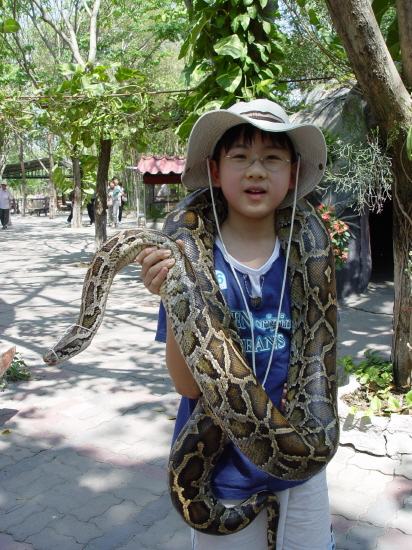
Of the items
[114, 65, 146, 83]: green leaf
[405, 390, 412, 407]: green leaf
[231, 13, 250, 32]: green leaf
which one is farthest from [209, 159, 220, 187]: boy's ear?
[114, 65, 146, 83]: green leaf

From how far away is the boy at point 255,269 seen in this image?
211cm

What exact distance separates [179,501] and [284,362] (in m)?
0.76

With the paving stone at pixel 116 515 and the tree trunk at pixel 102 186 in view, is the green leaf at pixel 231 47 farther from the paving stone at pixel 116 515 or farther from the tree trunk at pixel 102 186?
the tree trunk at pixel 102 186

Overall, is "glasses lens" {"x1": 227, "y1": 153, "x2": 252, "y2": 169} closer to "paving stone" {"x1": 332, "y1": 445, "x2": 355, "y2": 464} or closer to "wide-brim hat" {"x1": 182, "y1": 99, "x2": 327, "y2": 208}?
"wide-brim hat" {"x1": 182, "y1": 99, "x2": 327, "y2": 208}

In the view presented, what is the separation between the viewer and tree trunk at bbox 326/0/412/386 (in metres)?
3.67

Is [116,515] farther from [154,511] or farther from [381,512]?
[381,512]

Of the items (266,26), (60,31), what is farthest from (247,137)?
(60,31)

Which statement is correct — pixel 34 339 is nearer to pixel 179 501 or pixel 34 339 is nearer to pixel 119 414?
pixel 119 414

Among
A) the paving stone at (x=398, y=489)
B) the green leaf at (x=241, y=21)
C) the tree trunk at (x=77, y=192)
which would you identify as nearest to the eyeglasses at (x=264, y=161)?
the paving stone at (x=398, y=489)

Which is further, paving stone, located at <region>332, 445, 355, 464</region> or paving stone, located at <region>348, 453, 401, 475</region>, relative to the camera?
paving stone, located at <region>332, 445, 355, 464</region>

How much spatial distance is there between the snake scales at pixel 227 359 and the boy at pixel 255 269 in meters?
0.06

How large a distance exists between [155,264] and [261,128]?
0.73 metres

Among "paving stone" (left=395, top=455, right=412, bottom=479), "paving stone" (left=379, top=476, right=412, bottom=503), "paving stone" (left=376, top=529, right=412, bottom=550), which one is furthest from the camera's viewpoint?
"paving stone" (left=395, top=455, right=412, bottom=479)

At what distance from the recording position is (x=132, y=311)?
32.5 feet
